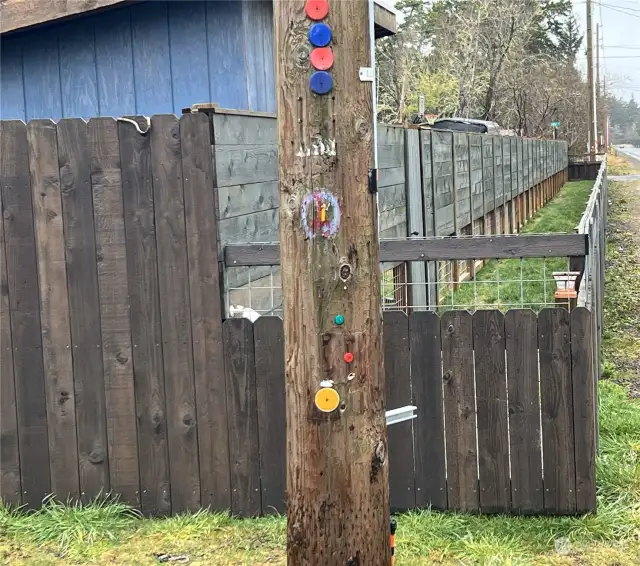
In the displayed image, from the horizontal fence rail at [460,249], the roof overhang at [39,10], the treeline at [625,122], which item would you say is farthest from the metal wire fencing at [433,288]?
the treeline at [625,122]

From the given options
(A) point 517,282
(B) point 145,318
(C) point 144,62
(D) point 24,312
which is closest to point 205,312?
(B) point 145,318

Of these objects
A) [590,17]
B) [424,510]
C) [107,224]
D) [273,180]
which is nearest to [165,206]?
[107,224]

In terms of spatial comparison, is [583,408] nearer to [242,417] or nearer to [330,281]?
[242,417]

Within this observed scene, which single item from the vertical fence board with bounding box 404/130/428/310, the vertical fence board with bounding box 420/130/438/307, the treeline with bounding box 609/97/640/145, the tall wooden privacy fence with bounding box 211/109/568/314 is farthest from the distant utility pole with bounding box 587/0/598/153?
the treeline with bounding box 609/97/640/145

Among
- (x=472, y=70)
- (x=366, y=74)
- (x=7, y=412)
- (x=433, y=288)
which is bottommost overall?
(x=433, y=288)

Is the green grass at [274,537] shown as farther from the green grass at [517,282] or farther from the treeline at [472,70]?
the treeline at [472,70]

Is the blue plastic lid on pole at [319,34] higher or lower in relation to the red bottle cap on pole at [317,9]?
lower

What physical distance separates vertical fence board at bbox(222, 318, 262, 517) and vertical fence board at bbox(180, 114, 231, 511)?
4 cm

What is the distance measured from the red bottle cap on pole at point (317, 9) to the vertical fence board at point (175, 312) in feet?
6.84

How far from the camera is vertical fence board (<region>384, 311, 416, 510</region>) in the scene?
15.6 ft

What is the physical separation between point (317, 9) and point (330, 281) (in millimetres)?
889

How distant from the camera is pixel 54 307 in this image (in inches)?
189

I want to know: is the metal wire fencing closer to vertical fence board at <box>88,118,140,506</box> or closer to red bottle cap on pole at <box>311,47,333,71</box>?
vertical fence board at <box>88,118,140,506</box>

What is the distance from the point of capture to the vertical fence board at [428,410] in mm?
4738
